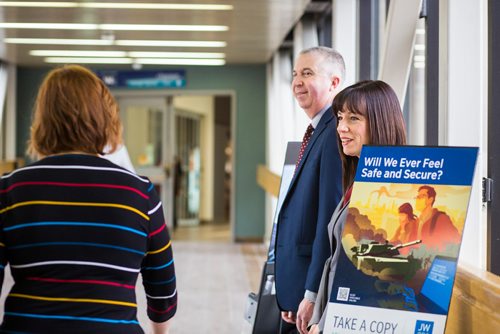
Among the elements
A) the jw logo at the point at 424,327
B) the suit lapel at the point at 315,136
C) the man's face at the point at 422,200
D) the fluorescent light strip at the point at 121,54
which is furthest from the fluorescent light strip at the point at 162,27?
the jw logo at the point at 424,327

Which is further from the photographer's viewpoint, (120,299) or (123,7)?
(123,7)

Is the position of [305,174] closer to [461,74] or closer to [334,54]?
[334,54]

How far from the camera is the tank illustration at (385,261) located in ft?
6.78

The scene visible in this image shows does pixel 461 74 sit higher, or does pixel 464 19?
pixel 464 19

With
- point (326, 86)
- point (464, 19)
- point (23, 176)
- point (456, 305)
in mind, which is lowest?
point (456, 305)

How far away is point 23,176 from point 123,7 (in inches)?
225

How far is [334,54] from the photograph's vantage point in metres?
3.25

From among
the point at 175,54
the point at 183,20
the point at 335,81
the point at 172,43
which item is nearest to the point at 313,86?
the point at 335,81

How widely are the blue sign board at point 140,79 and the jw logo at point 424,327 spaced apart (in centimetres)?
1095

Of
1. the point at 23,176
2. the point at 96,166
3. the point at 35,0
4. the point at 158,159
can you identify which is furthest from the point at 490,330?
the point at 158,159

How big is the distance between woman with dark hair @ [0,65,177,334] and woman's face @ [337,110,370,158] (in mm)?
740

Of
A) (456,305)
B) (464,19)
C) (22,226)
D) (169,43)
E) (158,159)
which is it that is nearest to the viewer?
(22,226)

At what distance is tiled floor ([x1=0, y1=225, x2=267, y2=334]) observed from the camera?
6254 mm

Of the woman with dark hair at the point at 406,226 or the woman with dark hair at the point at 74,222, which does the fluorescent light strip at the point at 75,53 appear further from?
the woman with dark hair at the point at 406,226
